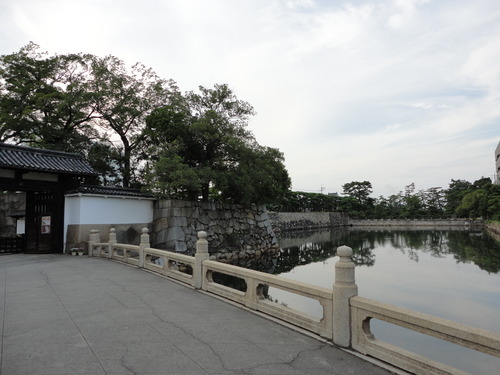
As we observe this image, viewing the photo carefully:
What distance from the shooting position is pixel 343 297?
13.4ft

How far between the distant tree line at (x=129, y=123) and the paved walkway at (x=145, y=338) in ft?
34.3

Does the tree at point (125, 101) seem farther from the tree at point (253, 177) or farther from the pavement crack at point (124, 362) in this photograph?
the pavement crack at point (124, 362)

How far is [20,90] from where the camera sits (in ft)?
58.7

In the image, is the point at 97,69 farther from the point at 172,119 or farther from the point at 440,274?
the point at 440,274

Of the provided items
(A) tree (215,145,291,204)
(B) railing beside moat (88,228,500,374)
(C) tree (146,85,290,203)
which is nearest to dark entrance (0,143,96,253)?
(C) tree (146,85,290,203)

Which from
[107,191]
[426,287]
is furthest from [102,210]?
[426,287]

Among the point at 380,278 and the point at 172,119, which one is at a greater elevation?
the point at 172,119

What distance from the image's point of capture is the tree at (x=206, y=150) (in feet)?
53.0

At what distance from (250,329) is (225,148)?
1459cm

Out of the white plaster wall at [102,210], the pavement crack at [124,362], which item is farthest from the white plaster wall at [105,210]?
the pavement crack at [124,362]

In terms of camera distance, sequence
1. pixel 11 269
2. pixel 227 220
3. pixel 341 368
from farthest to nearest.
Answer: pixel 227 220, pixel 11 269, pixel 341 368

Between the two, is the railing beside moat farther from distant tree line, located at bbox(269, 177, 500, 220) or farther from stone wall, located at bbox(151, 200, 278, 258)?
distant tree line, located at bbox(269, 177, 500, 220)

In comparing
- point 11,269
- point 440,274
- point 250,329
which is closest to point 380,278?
point 440,274

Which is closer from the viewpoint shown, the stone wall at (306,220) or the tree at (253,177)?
the tree at (253,177)
